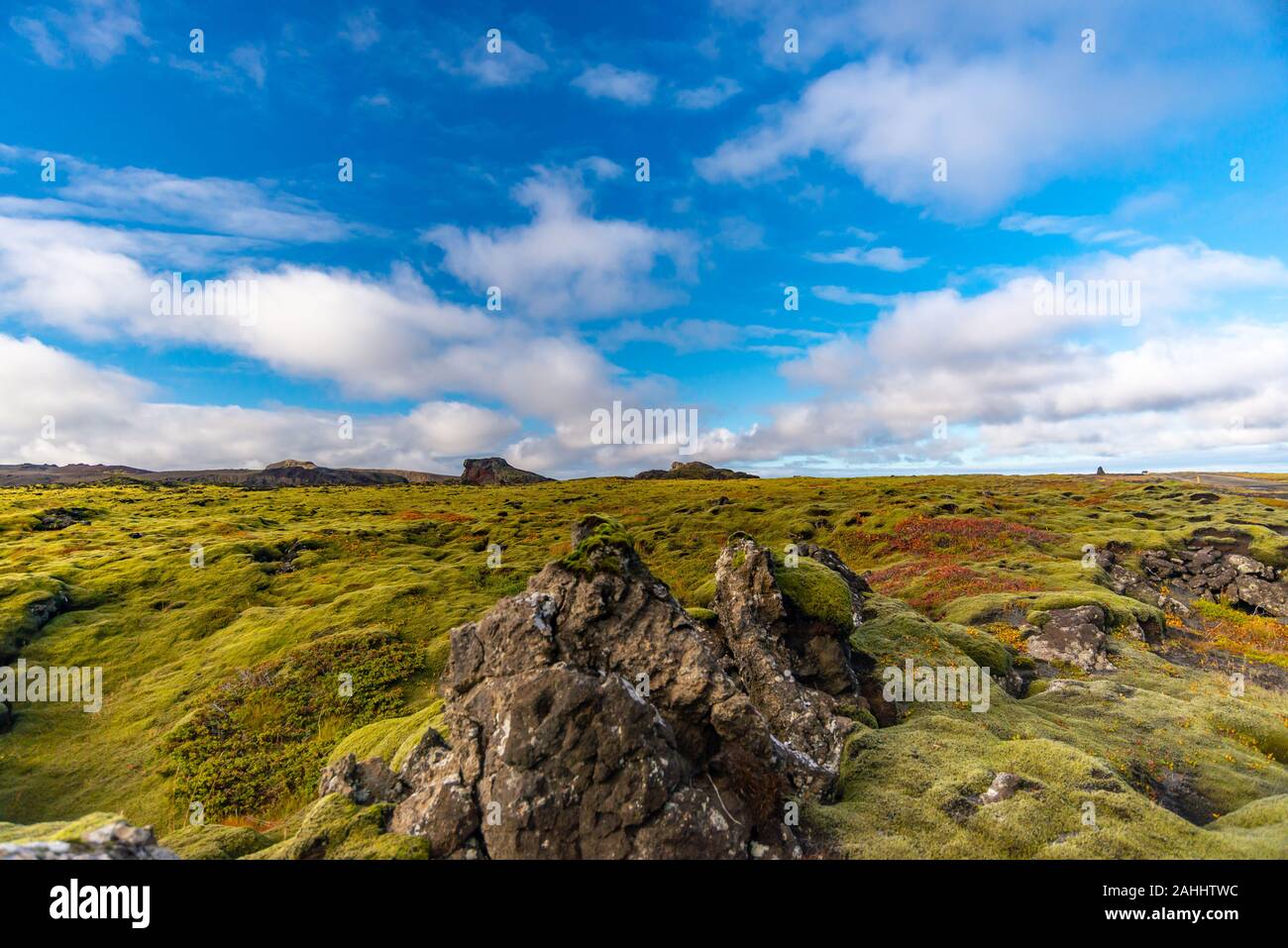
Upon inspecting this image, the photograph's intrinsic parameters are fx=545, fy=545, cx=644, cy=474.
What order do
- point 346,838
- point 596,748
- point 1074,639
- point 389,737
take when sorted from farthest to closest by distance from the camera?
1. point 1074,639
2. point 389,737
3. point 346,838
4. point 596,748

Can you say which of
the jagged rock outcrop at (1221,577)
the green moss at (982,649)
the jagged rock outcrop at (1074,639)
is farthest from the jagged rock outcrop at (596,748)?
the jagged rock outcrop at (1221,577)

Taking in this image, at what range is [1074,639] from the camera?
1233 inches

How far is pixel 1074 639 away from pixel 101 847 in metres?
40.4

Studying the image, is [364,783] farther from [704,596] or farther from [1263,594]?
[1263,594]

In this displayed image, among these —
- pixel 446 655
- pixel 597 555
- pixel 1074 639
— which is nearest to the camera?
pixel 597 555

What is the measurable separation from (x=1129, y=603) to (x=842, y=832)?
118 feet

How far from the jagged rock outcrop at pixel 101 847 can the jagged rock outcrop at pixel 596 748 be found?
4.52m

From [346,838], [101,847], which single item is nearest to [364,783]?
[346,838]

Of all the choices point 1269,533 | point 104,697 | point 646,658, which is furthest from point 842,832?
point 1269,533

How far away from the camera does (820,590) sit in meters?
22.3

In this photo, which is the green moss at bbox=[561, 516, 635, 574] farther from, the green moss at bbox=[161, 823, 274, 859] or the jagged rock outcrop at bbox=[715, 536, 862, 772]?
the green moss at bbox=[161, 823, 274, 859]

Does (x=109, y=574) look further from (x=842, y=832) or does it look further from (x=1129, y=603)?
(x=1129, y=603)

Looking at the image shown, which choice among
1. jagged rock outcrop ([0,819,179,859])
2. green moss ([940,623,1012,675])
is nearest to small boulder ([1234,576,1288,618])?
green moss ([940,623,1012,675])
